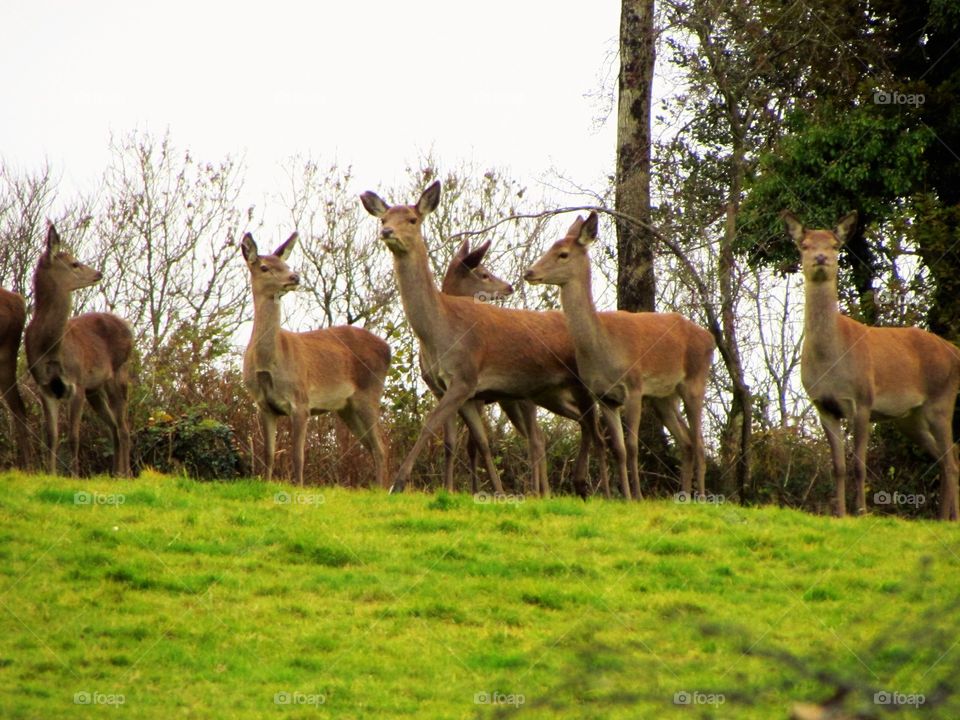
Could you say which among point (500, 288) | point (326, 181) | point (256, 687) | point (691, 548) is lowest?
point (256, 687)

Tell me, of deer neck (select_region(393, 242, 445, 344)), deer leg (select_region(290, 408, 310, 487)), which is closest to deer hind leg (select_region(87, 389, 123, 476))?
deer leg (select_region(290, 408, 310, 487))

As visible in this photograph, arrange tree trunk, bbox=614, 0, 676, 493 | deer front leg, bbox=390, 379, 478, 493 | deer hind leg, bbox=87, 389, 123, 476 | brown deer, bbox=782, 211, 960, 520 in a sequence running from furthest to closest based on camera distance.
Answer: tree trunk, bbox=614, 0, 676, 493
deer hind leg, bbox=87, 389, 123, 476
brown deer, bbox=782, 211, 960, 520
deer front leg, bbox=390, 379, 478, 493

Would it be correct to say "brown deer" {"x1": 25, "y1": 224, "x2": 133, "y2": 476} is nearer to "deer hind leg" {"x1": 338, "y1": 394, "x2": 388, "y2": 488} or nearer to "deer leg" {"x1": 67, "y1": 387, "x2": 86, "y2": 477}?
"deer leg" {"x1": 67, "y1": 387, "x2": 86, "y2": 477}

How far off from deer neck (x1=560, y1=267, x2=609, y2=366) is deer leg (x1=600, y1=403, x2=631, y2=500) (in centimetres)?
50

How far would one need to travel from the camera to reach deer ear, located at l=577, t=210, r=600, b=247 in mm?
13930

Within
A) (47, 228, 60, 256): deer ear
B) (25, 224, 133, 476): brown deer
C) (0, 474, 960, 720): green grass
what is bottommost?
(0, 474, 960, 720): green grass

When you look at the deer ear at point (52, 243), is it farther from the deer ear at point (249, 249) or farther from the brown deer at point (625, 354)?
the brown deer at point (625, 354)

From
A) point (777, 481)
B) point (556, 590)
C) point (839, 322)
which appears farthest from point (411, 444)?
point (556, 590)

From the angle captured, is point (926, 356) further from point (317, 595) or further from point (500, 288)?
point (317, 595)

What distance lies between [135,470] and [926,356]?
28.0ft

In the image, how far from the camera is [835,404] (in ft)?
44.4

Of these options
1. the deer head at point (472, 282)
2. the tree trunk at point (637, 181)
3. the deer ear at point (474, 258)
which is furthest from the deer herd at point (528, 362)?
the tree trunk at point (637, 181)

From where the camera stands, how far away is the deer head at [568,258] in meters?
13.8

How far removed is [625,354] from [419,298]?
211cm
